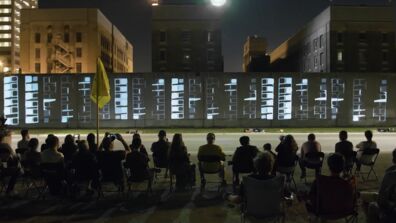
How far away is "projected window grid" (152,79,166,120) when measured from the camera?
5391 cm

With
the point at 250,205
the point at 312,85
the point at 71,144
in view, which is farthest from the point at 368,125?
the point at 250,205

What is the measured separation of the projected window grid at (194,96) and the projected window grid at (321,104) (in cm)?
1297

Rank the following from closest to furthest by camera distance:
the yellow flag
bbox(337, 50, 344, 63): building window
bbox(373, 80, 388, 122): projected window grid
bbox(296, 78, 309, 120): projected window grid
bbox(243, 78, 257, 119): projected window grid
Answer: the yellow flag
bbox(243, 78, 257, 119): projected window grid
bbox(296, 78, 309, 120): projected window grid
bbox(373, 80, 388, 122): projected window grid
bbox(337, 50, 344, 63): building window

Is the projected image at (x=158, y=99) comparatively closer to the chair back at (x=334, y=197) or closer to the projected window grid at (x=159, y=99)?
the projected window grid at (x=159, y=99)

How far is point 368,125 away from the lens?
56125 millimetres

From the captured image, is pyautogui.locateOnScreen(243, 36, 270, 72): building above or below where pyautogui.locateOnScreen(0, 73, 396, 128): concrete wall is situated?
above

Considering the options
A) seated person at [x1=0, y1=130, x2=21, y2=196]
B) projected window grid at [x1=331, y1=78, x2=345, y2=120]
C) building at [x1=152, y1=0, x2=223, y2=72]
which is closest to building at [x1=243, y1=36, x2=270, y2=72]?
building at [x1=152, y1=0, x2=223, y2=72]

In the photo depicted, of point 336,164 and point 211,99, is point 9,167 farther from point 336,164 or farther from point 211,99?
point 211,99

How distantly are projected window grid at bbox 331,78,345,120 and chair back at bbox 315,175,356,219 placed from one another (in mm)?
50364

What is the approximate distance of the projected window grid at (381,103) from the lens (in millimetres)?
56062

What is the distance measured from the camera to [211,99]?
178 feet

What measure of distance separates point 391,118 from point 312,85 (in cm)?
1009

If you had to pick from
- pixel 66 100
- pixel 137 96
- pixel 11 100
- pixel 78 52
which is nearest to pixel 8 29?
pixel 78 52

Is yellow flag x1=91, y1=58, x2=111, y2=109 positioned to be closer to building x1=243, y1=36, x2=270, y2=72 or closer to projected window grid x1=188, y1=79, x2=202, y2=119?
projected window grid x1=188, y1=79, x2=202, y2=119
